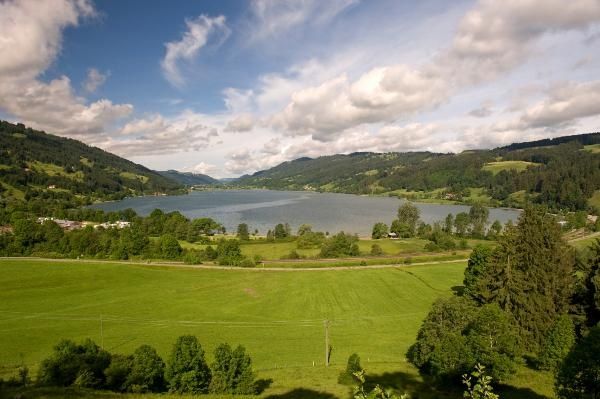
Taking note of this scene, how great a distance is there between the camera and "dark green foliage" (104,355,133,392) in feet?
82.2

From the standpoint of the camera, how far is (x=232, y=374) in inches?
1039

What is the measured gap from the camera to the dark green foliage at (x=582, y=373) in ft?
63.7

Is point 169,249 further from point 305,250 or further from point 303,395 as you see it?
point 303,395

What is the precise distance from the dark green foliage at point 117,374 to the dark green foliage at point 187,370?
2.81m

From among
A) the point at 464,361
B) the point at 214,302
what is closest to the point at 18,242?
the point at 214,302

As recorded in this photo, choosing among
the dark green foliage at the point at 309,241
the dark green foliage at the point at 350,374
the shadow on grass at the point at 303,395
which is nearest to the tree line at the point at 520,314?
the dark green foliage at the point at 350,374

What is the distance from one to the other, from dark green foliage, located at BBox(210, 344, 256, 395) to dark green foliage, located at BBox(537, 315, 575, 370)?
80.0ft

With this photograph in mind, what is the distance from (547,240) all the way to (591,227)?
4497 inches

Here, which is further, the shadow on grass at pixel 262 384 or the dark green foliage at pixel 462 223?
the dark green foliage at pixel 462 223

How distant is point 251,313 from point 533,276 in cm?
3571

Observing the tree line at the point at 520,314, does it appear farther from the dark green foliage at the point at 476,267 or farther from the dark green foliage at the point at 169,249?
the dark green foliage at the point at 169,249

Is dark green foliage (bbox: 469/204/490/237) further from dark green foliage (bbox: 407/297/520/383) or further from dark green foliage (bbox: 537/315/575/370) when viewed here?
dark green foliage (bbox: 407/297/520/383)

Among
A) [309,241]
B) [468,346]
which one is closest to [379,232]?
[309,241]

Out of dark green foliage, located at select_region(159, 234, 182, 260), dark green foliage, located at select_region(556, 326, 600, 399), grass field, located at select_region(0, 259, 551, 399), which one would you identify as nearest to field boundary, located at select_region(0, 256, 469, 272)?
grass field, located at select_region(0, 259, 551, 399)
